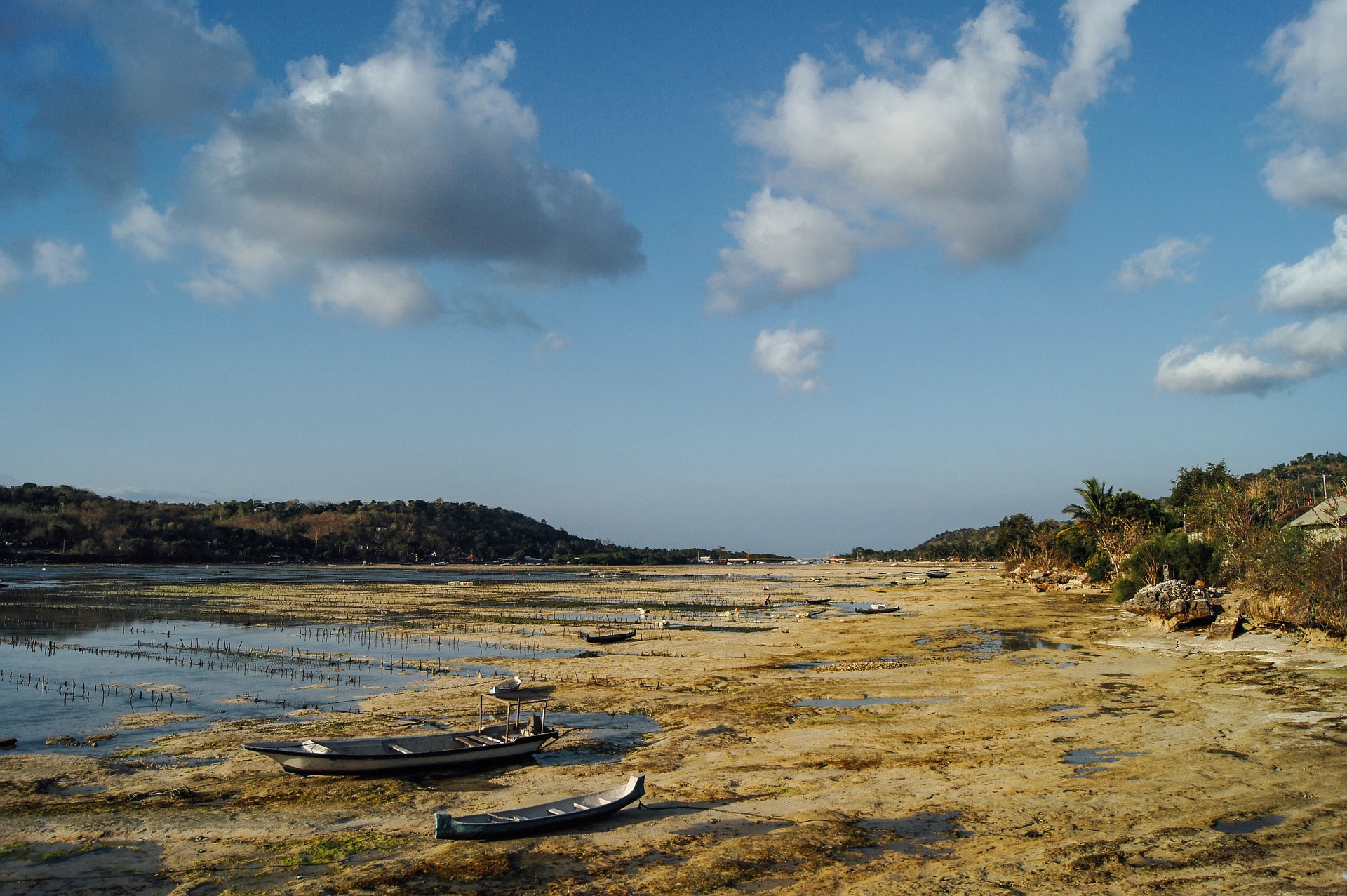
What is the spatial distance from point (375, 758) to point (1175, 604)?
41.8 meters

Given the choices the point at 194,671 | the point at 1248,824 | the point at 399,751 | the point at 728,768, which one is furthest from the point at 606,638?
the point at 1248,824

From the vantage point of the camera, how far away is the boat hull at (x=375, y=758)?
16.7 meters

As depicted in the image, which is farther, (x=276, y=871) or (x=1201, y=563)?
(x=1201, y=563)

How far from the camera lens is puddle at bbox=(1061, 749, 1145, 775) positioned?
54.5ft

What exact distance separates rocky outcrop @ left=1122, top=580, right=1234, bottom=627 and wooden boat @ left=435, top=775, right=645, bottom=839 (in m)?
34.7

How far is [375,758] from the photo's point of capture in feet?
55.1

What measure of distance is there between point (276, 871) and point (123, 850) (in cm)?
311

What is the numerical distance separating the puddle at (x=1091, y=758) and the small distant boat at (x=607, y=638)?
1015 inches

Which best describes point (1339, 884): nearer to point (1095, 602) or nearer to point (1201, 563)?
point (1201, 563)

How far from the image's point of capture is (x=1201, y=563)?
167 ft

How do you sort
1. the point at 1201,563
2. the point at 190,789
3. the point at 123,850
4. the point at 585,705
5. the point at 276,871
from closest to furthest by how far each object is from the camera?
the point at 276,871 < the point at 123,850 < the point at 190,789 < the point at 585,705 < the point at 1201,563

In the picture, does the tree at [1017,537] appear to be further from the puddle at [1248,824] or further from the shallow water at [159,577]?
the puddle at [1248,824]

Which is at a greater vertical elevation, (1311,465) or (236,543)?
(1311,465)

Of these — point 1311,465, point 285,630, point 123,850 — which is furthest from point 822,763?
point 1311,465
